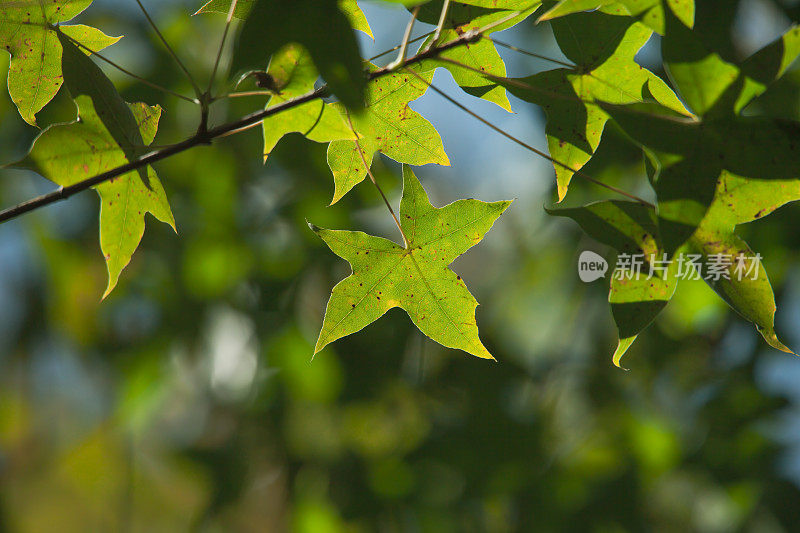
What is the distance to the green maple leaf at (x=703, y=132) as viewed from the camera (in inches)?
18.3

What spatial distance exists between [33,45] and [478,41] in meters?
0.43

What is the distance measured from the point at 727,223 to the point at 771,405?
1.53 metres

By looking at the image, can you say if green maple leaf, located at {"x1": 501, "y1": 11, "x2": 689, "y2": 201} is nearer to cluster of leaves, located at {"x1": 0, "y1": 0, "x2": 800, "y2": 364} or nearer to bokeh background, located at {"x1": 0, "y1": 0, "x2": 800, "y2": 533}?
cluster of leaves, located at {"x1": 0, "y1": 0, "x2": 800, "y2": 364}

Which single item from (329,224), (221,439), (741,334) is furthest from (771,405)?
(221,439)

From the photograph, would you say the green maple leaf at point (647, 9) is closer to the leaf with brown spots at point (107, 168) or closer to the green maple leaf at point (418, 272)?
the green maple leaf at point (418, 272)

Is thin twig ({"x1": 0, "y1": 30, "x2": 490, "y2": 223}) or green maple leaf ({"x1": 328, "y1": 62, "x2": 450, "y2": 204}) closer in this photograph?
thin twig ({"x1": 0, "y1": 30, "x2": 490, "y2": 223})

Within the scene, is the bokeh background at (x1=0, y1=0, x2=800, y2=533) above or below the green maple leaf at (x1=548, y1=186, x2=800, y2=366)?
below

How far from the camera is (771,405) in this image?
180 cm

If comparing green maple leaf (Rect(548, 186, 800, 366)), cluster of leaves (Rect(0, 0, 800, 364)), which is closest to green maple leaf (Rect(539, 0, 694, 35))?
cluster of leaves (Rect(0, 0, 800, 364))

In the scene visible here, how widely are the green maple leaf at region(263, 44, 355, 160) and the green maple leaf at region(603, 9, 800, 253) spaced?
8.5 inches

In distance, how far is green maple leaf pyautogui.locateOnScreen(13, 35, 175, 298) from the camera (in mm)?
526

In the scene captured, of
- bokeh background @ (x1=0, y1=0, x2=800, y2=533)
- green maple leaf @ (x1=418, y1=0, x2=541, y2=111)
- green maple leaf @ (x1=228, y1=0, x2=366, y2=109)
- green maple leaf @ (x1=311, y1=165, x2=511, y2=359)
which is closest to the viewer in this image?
green maple leaf @ (x1=228, y1=0, x2=366, y2=109)

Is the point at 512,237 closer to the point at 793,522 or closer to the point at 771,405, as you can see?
the point at 771,405

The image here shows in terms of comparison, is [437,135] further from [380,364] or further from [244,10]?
[380,364]
